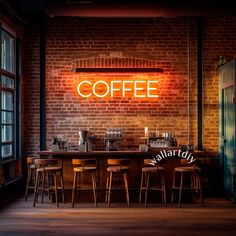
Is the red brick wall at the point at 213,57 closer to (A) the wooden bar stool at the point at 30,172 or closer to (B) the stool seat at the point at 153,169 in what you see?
(B) the stool seat at the point at 153,169

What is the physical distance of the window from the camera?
8984mm

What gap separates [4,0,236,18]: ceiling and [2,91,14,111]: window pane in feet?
7.01

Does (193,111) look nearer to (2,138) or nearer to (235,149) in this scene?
(235,149)

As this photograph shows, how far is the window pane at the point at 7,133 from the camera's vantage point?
911 centimetres

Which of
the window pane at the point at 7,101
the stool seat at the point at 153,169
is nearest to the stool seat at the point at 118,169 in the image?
the stool seat at the point at 153,169

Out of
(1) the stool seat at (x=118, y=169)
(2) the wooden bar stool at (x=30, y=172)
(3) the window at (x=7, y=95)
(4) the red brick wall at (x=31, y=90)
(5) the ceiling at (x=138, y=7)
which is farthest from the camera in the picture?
(4) the red brick wall at (x=31, y=90)

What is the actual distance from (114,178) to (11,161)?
213 cm

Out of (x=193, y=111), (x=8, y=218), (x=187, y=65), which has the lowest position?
(x=8, y=218)

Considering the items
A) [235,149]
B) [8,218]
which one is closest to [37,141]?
[8,218]

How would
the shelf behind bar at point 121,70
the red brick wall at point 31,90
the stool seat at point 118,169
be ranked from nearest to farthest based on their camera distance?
1. the stool seat at point 118,169
2. the shelf behind bar at point 121,70
3. the red brick wall at point 31,90

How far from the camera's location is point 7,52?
9.37m

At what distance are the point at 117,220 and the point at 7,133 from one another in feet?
11.9

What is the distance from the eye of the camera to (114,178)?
332 inches

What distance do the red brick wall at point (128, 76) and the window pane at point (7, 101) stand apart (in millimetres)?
443
